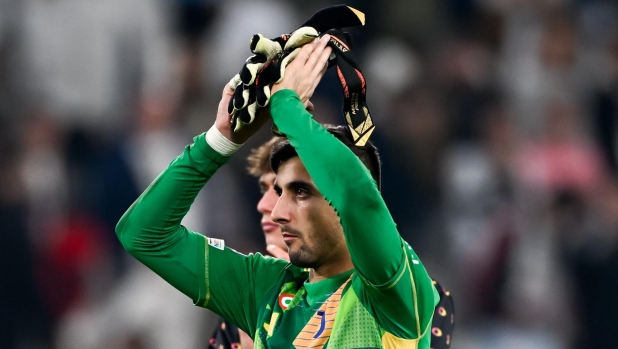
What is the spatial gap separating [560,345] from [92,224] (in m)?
3.12

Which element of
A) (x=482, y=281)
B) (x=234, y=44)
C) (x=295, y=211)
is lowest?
(x=482, y=281)

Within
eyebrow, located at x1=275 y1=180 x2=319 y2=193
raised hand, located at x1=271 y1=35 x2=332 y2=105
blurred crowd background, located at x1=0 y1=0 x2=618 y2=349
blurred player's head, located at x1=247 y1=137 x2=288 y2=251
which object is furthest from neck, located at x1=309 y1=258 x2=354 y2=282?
blurred crowd background, located at x1=0 y1=0 x2=618 y2=349

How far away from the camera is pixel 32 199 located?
23.8 feet

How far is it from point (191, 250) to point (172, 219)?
132mm

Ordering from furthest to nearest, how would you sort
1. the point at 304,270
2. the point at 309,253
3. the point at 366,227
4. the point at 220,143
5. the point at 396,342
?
1. the point at 304,270
2. the point at 220,143
3. the point at 309,253
4. the point at 396,342
5. the point at 366,227

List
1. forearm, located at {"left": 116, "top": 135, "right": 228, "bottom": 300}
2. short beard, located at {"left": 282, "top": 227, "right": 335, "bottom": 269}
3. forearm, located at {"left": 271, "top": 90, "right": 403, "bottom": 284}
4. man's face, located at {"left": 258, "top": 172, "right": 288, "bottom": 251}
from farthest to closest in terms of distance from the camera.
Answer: man's face, located at {"left": 258, "top": 172, "right": 288, "bottom": 251}, forearm, located at {"left": 116, "top": 135, "right": 228, "bottom": 300}, short beard, located at {"left": 282, "top": 227, "right": 335, "bottom": 269}, forearm, located at {"left": 271, "top": 90, "right": 403, "bottom": 284}

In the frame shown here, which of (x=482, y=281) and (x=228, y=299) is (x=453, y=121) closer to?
(x=482, y=281)

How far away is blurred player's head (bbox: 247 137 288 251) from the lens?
418 cm

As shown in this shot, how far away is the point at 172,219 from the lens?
3295 millimetres

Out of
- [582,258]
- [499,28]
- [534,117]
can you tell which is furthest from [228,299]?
[499,28]

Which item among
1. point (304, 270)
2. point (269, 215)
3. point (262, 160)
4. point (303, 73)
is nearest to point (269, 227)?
point (269, 215)

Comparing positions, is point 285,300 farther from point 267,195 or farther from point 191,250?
point 267,195

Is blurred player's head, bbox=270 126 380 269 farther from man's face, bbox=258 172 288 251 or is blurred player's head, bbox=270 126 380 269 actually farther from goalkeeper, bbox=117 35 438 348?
man's face, bbox=258 172 288 251

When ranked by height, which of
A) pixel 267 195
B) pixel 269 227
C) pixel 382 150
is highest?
pixel 267 195
